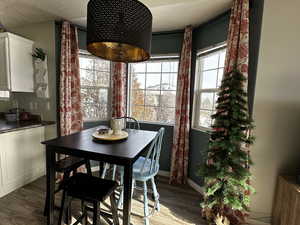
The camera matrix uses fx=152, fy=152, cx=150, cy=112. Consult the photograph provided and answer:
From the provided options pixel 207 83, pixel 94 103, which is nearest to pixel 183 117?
pixel 207 83

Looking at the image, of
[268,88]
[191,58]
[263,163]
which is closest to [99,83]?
[191,58]

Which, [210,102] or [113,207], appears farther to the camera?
[210,102]

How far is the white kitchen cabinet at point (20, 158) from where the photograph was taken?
1.99 metres

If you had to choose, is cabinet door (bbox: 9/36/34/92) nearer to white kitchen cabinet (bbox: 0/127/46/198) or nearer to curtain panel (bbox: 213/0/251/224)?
white kitchen cabinet (bbox: 0/127/46/198)

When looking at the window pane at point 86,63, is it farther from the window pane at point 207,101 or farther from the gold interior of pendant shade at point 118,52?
the window pane at point 207,101

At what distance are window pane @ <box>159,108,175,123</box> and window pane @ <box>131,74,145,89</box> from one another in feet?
2.05

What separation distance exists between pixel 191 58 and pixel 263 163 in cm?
171

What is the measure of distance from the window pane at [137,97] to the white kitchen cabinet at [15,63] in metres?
1.71

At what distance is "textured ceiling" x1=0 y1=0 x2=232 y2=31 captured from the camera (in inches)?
Answer: 72.1

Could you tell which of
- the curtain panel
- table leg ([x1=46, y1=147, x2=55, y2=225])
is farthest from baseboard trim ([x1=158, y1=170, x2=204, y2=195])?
table leg ([x1=46, y1=147, x2=55, y2=225])

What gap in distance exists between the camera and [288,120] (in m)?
1.58

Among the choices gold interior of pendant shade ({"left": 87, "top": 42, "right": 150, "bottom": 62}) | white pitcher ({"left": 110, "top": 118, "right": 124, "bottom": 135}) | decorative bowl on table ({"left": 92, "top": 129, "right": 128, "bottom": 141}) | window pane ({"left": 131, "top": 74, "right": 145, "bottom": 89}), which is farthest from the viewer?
window pane ({"left": 131, "top": 74, "right": 145, "bottom": 89})

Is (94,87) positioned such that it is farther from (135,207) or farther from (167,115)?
(135,207)

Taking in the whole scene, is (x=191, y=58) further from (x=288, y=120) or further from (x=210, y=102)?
(x=288, y=120)
